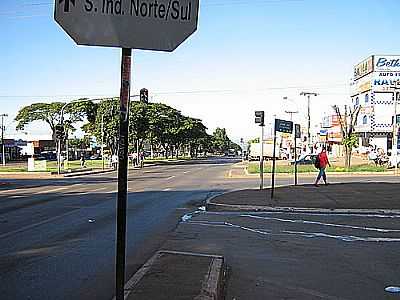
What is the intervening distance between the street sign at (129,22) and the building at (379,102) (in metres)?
72.0

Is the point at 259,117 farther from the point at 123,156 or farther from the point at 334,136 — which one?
the point at 334,136

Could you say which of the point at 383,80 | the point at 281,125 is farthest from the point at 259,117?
the point at 383,80

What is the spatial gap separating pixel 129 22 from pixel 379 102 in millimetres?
76068

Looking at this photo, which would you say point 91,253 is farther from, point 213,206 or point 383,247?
point 213,206

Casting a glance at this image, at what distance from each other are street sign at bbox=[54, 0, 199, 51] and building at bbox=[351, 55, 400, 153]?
2835 inches

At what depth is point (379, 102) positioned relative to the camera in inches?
2958

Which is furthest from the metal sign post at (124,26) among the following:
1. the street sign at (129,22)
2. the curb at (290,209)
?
the curb at (290,209)

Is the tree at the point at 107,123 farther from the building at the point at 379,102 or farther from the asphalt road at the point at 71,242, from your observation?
the asphalt road at the point at 71,242

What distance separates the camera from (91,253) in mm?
9234

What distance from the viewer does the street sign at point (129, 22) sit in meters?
3.68

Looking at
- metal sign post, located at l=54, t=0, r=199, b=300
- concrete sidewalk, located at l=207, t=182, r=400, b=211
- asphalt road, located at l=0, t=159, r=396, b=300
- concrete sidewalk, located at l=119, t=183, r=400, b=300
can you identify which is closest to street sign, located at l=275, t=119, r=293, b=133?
concrete sidewalk, located at l=207, t=182, r=400, b=211

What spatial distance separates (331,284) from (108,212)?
984cm

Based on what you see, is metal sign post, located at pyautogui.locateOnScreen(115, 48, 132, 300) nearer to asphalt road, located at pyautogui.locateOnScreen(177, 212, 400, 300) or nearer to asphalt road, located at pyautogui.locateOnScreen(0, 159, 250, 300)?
asphalt road, located at pyautogui.locateOnScreen(0, 159, 250, 300)

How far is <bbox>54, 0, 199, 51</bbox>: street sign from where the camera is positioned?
3680mm
